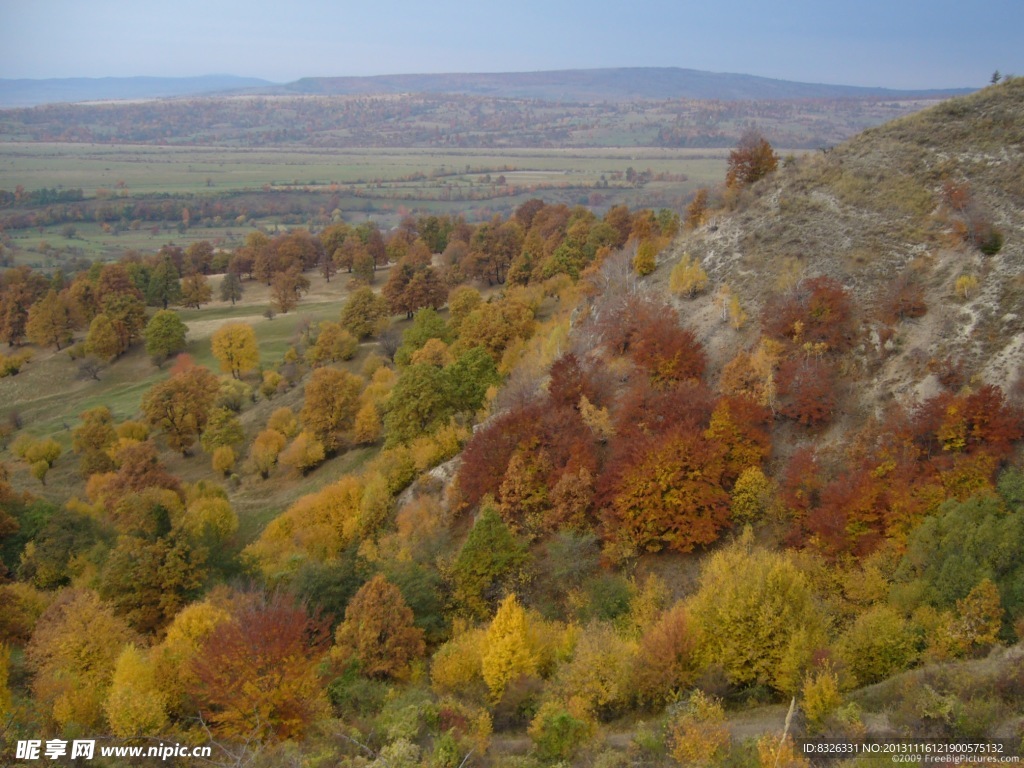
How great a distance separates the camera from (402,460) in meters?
45.1

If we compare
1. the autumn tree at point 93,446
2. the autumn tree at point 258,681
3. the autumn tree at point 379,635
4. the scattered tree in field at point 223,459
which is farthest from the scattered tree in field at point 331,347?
the autumn tree at point 258,681

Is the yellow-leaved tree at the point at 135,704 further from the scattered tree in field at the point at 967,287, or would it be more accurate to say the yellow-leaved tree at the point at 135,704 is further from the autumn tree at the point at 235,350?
the autumn tree at the point at 235,350

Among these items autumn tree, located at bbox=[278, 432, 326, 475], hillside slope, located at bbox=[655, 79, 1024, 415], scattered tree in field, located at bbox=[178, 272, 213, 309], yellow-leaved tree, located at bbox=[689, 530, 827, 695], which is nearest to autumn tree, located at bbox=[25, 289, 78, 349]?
scattered tree in field, located at bbox=[178, 272, 213, 309]

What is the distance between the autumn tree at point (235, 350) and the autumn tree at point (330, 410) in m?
22.1

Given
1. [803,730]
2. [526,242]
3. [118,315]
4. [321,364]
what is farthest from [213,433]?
[803,730]

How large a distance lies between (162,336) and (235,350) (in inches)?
445

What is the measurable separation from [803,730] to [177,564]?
28467mm

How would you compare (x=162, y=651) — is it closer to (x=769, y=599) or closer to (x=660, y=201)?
(x=769, y=599)

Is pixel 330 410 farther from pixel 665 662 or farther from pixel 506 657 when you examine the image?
pixel 665 662

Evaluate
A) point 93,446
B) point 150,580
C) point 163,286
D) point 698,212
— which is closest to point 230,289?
point 163,286

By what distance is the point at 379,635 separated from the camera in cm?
2636

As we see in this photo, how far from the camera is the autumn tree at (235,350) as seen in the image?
7538 centimetres

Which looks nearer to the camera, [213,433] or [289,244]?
[213,433]

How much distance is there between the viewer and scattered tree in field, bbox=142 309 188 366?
262 feet
